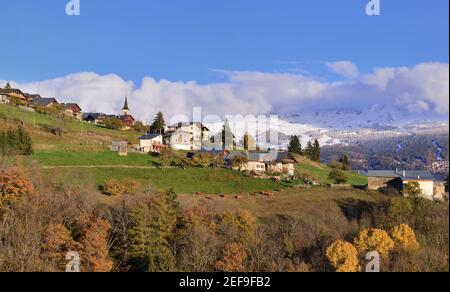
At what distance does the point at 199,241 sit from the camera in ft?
115

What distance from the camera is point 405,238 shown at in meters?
36.8

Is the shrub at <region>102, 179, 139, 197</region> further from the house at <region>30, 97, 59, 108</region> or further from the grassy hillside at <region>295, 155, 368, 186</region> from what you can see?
the house at <region>30, 97, 59, 108</region>

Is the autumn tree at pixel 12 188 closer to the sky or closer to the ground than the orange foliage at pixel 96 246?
→ closer to the sky

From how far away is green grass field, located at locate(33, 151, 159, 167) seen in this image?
55406mm

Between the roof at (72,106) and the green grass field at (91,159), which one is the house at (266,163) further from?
the roof at (72,106)

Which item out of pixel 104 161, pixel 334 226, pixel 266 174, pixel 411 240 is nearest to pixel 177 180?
pixel 104 161

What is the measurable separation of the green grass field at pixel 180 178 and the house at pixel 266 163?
235 inches

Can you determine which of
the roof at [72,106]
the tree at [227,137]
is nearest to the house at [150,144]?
the tree at [227,137]

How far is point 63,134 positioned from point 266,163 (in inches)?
1134

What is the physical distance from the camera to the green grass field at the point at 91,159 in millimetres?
55406

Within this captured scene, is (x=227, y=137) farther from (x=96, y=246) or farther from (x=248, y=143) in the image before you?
(x=96, y=246)

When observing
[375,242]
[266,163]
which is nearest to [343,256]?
[375,242]


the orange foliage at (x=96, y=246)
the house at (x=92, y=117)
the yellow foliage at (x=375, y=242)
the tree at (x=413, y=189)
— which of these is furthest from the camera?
the house at (x=92, y=117)
